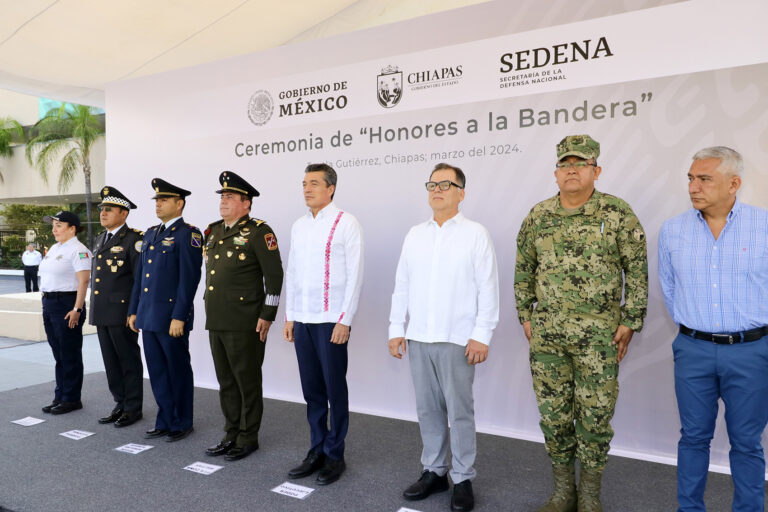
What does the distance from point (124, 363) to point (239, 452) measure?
1255 millimetres

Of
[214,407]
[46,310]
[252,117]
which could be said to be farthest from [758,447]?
[46,310]

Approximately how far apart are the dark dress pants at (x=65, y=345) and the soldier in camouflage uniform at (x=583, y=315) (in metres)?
3.42

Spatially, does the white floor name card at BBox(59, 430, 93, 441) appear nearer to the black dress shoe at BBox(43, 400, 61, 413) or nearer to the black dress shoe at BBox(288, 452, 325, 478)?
the black dress shoe at BBox(43, 400, 61, 413)

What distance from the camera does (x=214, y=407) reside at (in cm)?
411

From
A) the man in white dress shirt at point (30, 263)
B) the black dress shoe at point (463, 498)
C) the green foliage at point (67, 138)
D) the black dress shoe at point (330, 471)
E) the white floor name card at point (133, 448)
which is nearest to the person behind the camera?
the black dress shoe at point (463, 498)

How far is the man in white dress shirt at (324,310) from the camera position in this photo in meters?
2.79

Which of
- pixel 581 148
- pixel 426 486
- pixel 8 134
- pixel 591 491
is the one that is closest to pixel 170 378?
pixel 426 486

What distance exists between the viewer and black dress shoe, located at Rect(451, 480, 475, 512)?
2.39 meters

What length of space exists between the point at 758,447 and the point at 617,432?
1.13 m

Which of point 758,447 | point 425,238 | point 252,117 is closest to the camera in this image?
point 758,447

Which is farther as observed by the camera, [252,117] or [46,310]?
[252,117]

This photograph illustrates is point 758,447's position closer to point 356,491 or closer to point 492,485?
point 492,485

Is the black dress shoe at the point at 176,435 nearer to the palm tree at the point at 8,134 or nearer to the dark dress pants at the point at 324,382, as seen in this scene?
the dark dress pants at the point at 324,382

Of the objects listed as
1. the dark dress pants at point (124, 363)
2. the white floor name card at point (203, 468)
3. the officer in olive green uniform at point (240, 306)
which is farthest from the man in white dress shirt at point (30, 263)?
the white floor name card at point (203, 468)
